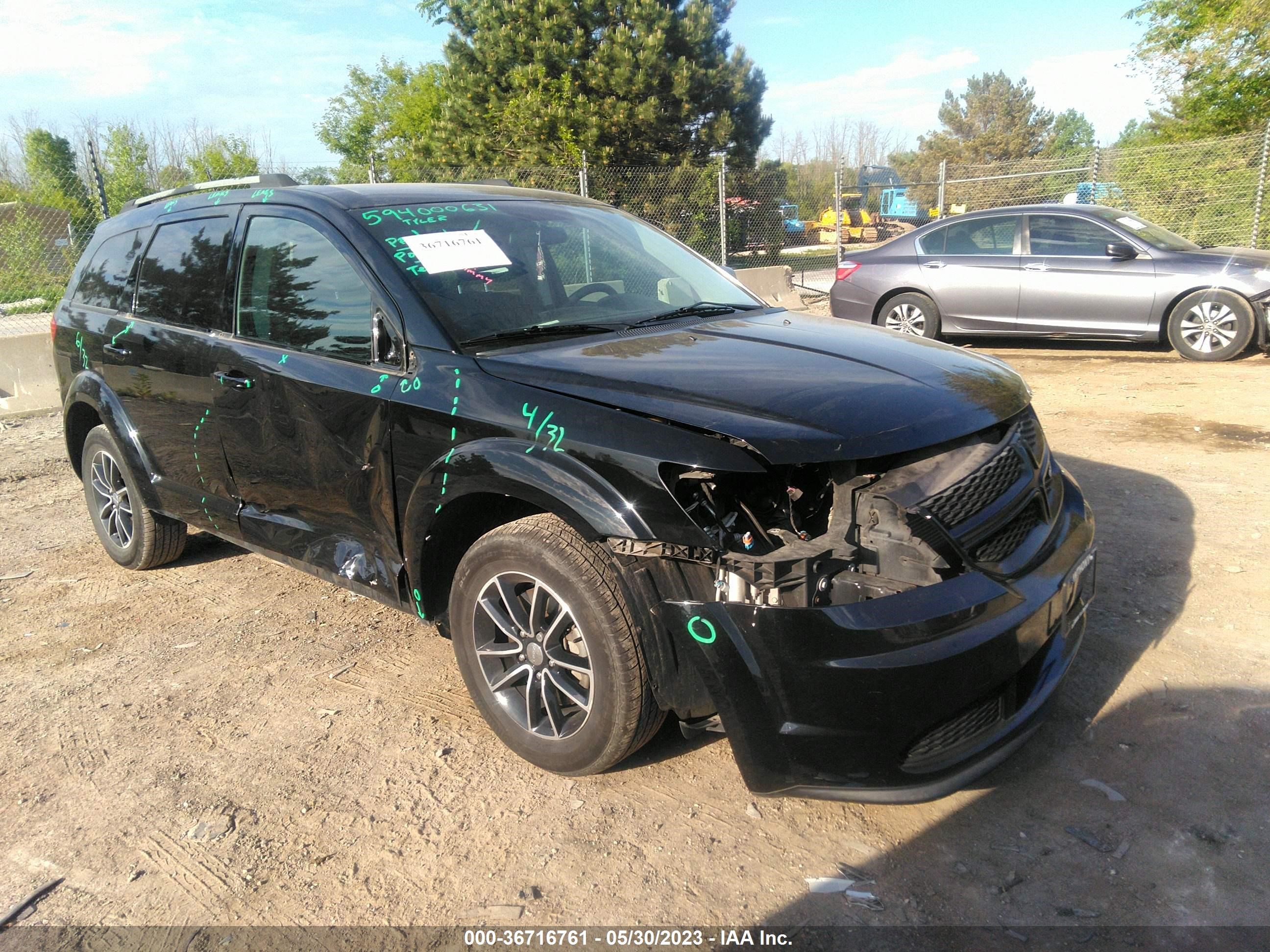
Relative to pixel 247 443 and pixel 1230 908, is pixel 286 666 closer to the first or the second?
pixel 247 443

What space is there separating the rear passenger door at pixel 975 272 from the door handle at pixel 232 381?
325 inches

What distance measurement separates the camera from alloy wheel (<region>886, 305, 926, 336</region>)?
1032 cm

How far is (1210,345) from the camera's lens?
895 cm

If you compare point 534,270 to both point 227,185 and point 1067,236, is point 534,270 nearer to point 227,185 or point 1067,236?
point 227,185

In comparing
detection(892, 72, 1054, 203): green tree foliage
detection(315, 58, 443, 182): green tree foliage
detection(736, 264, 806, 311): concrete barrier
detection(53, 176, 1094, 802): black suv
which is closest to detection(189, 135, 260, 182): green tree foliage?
detection(315, 58, 443, 182): green tree foliage

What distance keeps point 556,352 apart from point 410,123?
114ft

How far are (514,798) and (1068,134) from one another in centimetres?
10166

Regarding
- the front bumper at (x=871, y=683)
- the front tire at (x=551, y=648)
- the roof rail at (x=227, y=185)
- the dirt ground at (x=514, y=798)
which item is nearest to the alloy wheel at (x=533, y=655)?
the front tire at (x=551, y=648)

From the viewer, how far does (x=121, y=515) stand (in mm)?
4945

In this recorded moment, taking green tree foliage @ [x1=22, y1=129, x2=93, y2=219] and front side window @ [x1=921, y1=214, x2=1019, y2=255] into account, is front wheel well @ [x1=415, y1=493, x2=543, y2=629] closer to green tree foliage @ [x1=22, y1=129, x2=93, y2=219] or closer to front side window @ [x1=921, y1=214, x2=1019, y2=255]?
front side window @ [x1=921, y1=214, x2=1019, y2=255]

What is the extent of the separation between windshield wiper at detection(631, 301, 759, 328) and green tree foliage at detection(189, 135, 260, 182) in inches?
1094

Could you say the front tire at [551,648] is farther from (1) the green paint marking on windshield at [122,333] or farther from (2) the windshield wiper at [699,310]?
(1) the green paint marking on windshield at [122,333]

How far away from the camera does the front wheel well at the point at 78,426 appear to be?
192 inches

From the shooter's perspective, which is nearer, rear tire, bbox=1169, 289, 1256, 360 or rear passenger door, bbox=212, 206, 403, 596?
rear passenger door, bbox=212, 206, 403, 596
